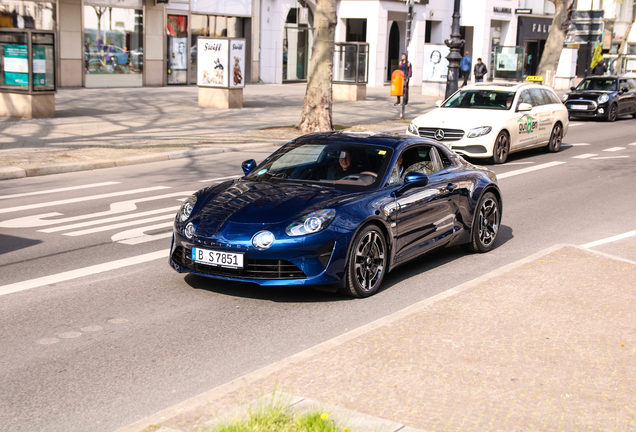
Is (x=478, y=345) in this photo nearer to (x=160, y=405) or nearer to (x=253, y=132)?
(x=160, y=405)

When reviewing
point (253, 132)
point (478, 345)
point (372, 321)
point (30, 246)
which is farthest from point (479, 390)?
point (253, 132)

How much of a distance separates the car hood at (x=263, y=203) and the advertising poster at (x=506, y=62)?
39193 mm

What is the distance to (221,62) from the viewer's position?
82.1 feet

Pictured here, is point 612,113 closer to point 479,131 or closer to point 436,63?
point 436,63

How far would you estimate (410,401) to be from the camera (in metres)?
4.51

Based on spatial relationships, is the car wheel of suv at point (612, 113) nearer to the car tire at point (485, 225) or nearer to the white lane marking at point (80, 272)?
the car tire at point (485, 225)

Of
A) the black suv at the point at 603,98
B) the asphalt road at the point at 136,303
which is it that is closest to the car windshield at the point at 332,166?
the asphalt road at the point at 136,303

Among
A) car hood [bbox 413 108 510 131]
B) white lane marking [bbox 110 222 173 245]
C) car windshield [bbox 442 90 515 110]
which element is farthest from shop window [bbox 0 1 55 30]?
white lane marking [bbox 110 222 173 245]

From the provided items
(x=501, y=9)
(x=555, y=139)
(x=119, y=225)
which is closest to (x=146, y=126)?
(x=555, y=139)

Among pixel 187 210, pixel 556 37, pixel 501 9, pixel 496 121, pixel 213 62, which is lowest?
pixel 187 210

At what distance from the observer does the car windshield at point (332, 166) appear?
24.8ft

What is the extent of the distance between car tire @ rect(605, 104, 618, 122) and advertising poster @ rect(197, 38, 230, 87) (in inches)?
541

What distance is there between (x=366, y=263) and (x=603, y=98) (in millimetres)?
23941

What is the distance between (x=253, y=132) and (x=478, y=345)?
15396 mm
